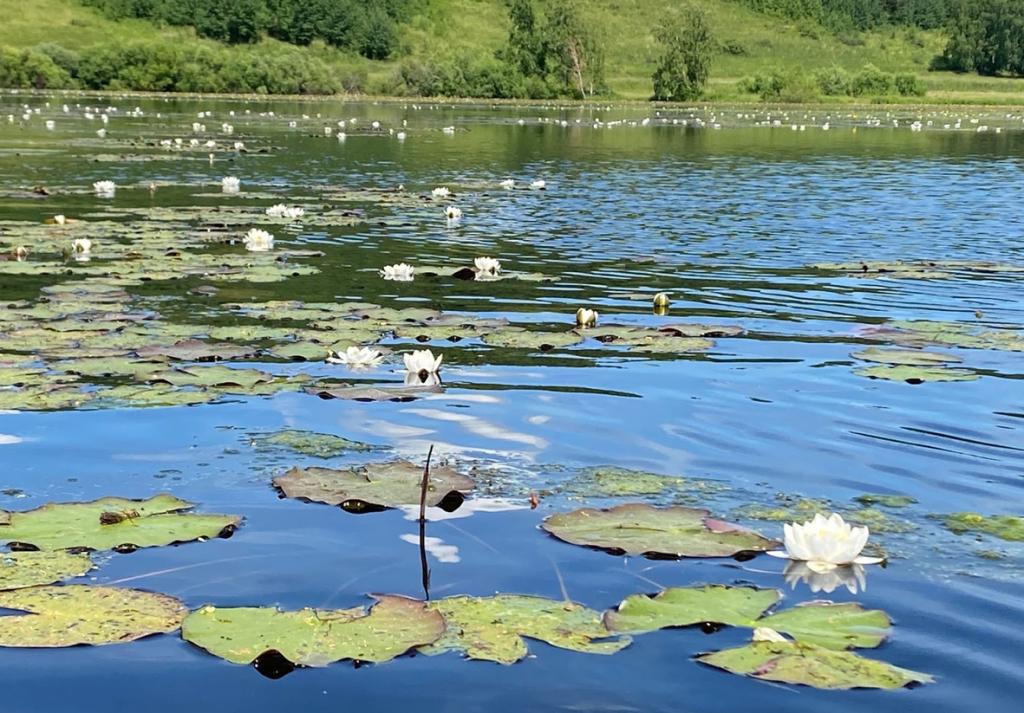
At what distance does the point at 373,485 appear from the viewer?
16.7ft

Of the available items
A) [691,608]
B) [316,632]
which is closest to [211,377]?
[316,632]

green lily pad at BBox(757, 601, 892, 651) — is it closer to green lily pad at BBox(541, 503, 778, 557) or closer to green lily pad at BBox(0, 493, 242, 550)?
green lily pad at BBox(541, 503, 778, 557)

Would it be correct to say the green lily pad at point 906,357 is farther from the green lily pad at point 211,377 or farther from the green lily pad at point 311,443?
the green lily pad at point 211,377

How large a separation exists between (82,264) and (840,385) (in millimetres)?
7079

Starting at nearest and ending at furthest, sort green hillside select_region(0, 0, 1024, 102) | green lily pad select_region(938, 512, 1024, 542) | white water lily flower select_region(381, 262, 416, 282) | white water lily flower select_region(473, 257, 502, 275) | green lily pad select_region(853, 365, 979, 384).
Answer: green lily pad select_region(938, 512, 1024, 542), green lily pad select_region(853, 365, 979, 384), white water lily flower select_region(381, 262, 416, 282), white water lily flower select_region(473, 257, 502, 275), green hillside select_region(0, 0, 1024, 102)

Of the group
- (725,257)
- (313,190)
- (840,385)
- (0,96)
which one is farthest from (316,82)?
(840,385)

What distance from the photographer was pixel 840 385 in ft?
24.0

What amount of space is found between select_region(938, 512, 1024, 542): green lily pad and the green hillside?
86.4m

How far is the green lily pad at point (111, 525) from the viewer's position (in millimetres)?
4371

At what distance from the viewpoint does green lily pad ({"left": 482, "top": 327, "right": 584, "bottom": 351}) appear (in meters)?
8.24

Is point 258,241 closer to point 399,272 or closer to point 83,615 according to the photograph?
point 399,272

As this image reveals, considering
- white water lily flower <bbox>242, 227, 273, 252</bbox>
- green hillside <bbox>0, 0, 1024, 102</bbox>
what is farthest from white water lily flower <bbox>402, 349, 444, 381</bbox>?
green hillside <bbox>0, 0, 1024, 102</bbox>

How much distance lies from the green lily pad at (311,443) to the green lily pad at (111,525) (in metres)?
0.98

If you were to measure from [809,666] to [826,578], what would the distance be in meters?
0.83
